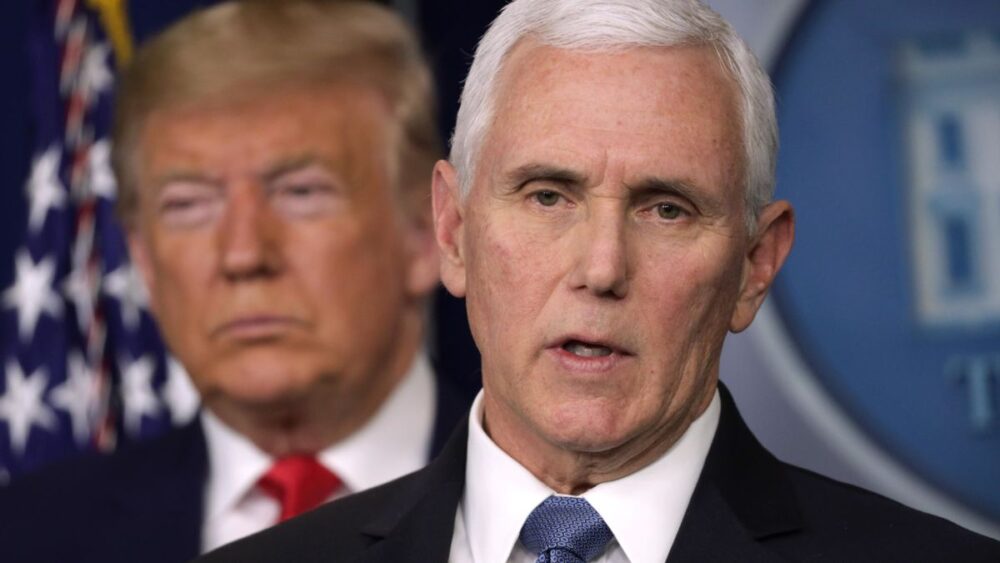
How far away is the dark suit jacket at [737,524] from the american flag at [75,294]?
149 centimetres

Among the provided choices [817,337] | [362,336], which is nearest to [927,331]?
[817,337]

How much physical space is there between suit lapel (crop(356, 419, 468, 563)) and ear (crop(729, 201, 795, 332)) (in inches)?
16.2

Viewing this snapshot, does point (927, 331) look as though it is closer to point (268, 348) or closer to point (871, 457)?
point (871, 457)

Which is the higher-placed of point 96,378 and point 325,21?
point 325,21

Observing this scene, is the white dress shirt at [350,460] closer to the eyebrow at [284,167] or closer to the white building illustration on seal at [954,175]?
the eyebrow at [284,167]

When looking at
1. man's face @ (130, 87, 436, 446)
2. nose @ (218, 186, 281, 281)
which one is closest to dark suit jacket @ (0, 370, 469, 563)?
man's face @ (130, 87, 436, 446)

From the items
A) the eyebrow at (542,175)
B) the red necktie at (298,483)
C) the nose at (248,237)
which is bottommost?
the red necktie at (298,483)

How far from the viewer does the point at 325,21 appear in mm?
3662

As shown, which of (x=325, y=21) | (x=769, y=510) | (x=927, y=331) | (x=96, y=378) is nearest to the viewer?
(x=769, y=510)

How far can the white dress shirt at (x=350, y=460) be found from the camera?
11.4 feet

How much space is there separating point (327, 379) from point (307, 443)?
0.44 feet

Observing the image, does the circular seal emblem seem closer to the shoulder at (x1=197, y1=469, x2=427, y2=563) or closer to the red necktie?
the red necktie

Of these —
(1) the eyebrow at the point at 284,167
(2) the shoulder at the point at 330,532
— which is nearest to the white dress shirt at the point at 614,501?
(2) the shoulder at the point at 330,532

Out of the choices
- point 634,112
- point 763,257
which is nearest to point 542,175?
point 634,112
